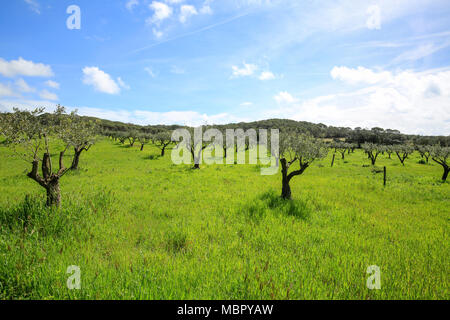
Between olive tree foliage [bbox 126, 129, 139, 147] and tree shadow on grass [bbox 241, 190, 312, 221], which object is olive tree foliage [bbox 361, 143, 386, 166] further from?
olive tree foliage [bbox 126, 129, 139, 147]

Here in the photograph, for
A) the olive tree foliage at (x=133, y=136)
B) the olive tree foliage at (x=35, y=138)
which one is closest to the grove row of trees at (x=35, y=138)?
the olive tree foliage at (x=35, y=138)

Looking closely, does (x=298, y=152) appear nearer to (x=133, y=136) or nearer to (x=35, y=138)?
(x=35, y=138)

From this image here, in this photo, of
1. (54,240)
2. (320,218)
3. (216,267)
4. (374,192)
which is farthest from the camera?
(374,192)

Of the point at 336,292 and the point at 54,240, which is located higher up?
the point at 54,240

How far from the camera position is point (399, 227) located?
362 inches

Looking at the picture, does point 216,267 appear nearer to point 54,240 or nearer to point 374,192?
point 54,240

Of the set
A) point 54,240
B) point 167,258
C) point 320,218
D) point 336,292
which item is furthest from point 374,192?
point 54,240

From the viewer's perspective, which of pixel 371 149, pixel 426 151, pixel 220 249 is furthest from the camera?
pixel 426 151

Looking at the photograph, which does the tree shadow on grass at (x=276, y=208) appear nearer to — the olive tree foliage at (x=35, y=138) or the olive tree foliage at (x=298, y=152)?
the olive tree foliage at (x=298, y=152)

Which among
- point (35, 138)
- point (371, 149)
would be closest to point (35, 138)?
point (35, 138)

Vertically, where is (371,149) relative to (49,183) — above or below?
above

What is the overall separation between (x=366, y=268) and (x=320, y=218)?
13.9 feet

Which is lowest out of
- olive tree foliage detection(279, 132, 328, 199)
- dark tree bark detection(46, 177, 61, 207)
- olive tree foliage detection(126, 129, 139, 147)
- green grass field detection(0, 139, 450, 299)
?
green grass field detection(0, 139, 450, 299)

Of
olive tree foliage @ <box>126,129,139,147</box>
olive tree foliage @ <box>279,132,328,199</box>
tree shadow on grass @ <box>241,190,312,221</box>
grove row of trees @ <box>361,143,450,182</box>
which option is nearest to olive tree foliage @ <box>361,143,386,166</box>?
grove row of trees @ <box>361,143,450,182</box>
